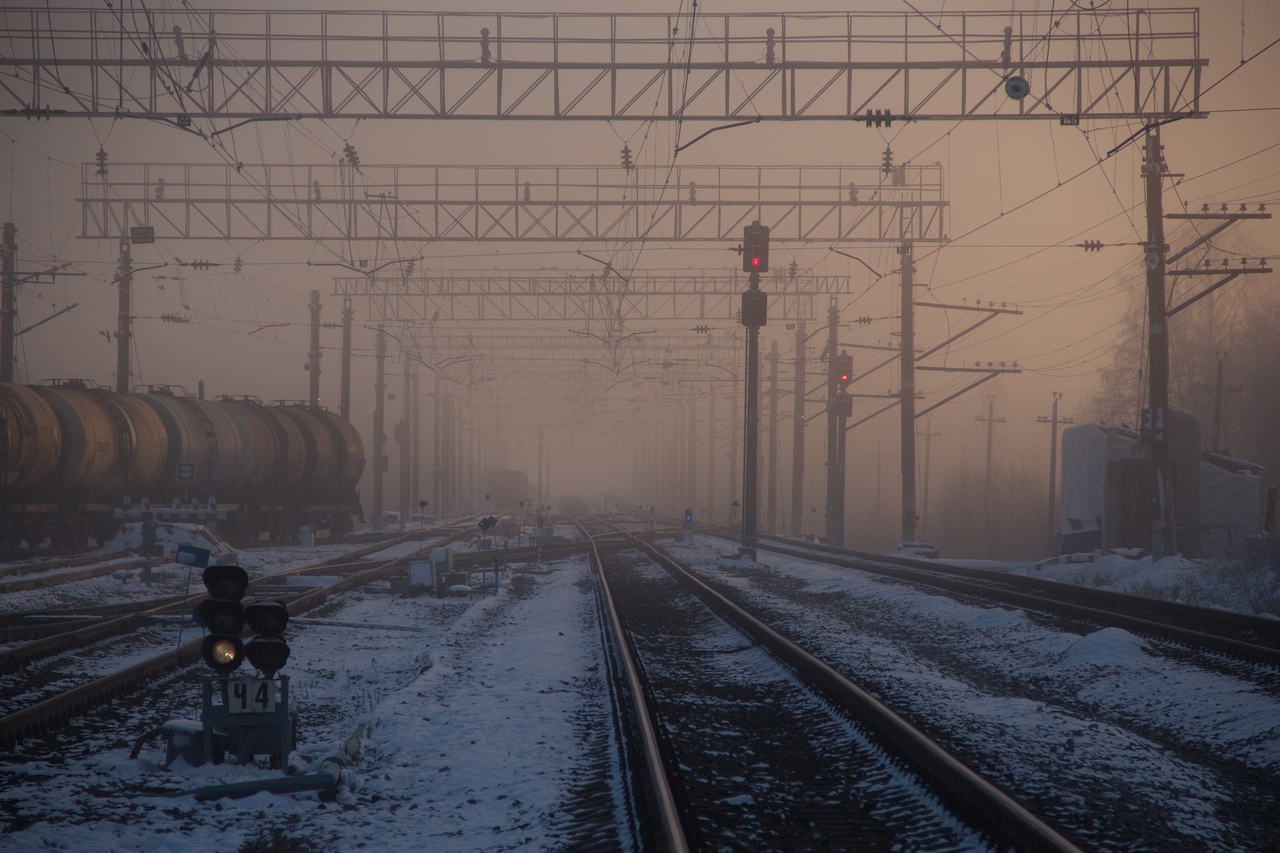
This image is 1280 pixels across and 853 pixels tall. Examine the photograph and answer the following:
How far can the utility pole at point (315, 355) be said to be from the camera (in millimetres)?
39469

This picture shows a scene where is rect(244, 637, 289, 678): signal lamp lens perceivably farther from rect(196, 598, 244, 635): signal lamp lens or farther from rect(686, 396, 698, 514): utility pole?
rect(686, 396, 698, 514): utility pole

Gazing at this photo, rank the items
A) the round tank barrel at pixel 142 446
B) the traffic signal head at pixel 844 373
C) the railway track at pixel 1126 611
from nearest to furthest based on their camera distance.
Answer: the railway track at pixel 1126 611 → the round tank barrel at pixel 142 446 → the traffic signal head at pixel 844 373

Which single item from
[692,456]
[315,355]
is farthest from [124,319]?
[692,456]

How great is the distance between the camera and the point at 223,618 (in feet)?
22.5

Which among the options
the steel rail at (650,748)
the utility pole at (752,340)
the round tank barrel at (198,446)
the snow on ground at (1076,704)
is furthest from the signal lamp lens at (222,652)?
the round tank barrel at (198,446)

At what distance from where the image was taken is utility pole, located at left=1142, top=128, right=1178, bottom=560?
20906mm

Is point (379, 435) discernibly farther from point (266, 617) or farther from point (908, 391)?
point (266, 617)

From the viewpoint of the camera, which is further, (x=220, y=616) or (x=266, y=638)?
(x=266, y=638)

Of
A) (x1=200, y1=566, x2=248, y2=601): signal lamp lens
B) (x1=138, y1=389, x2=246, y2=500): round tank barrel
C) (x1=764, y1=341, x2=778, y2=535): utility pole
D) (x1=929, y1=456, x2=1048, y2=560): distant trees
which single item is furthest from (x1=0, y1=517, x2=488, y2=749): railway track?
(x1=929, y1=456, x2=1048, y2=560): distant trees

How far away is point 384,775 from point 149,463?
23.2 m

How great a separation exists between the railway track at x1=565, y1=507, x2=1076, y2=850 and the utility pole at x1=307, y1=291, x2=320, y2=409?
31.0 metres

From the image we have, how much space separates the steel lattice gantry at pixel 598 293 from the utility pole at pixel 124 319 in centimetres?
917

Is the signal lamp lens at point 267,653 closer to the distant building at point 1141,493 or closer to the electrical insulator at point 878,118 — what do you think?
the electrical insulator at point 878,118

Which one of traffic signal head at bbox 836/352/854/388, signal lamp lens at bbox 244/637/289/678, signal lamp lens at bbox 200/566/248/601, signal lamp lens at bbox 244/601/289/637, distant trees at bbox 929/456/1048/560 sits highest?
traffic signal head at bbox 836/352/854/388
